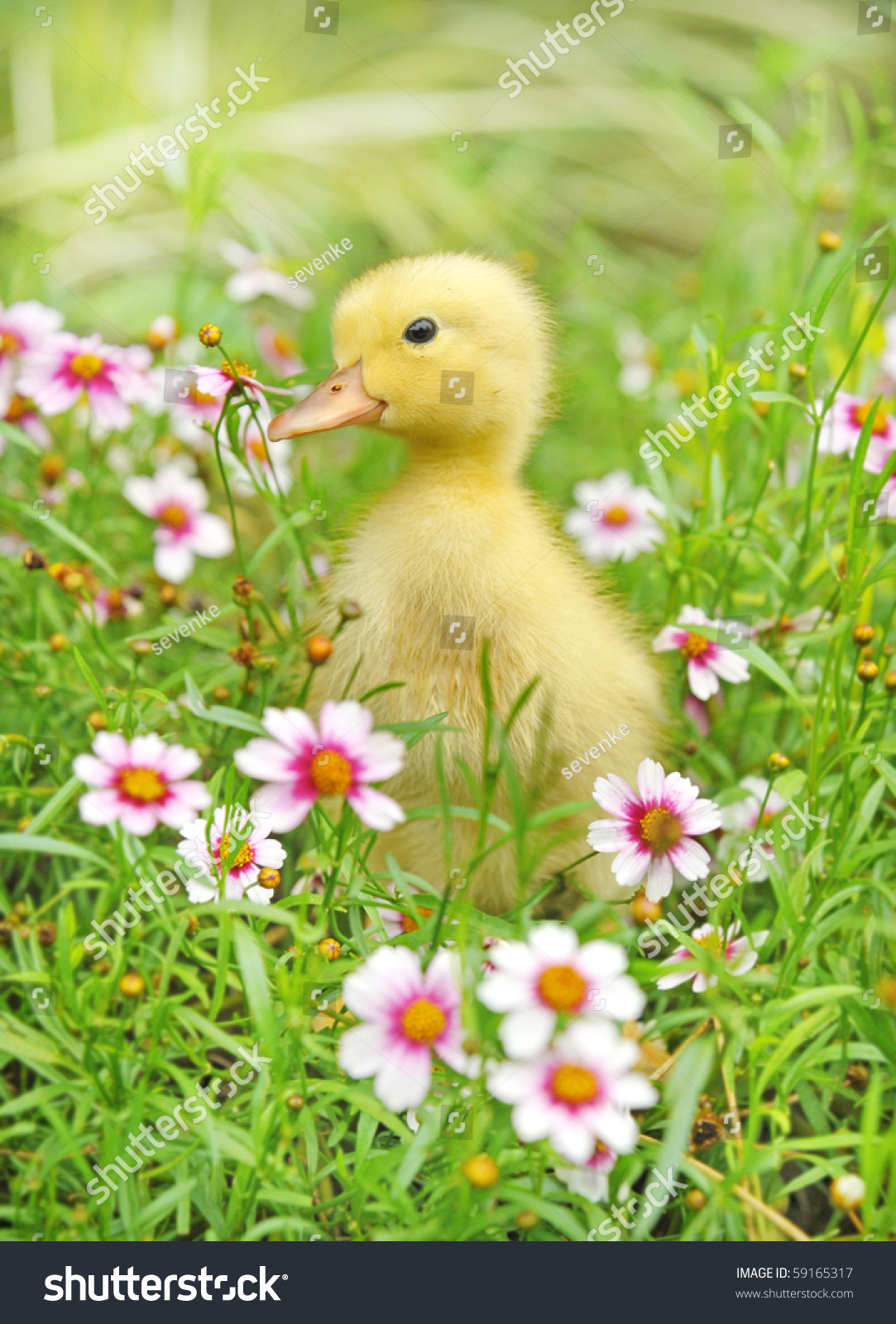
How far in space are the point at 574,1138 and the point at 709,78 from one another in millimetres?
3268

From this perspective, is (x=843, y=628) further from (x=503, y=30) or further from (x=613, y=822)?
(x=503, y=30)

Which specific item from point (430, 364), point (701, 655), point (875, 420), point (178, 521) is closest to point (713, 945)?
point (701, 655)

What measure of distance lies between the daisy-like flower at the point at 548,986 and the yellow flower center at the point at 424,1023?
0.05 meters

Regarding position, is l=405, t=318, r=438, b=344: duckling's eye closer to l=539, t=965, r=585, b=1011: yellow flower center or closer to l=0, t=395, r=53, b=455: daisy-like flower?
l=0, t=395, r=53, b=455: daisy-like flower

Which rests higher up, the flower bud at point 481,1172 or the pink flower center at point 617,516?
the pink flower center at point 617,516

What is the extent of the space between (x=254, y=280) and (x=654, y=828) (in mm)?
1384

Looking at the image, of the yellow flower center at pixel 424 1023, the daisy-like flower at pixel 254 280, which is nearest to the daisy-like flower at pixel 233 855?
the yellow flower center at pixel 424 1023

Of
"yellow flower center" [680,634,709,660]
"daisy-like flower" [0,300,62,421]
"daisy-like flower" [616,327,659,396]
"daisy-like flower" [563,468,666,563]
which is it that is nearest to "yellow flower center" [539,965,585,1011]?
"yellow flower center" [680,634,709,660]

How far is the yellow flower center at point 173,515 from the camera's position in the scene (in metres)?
1.79

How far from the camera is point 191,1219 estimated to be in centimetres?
123

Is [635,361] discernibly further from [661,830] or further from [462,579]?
[661,830]

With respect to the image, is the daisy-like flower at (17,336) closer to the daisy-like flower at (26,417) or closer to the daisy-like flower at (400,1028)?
the daisy-like flower at (26,417)

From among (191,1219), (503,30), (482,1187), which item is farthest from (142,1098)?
(503,30)

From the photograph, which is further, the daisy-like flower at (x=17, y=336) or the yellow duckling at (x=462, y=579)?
the daisy-like flower at (x=17, y=336)
